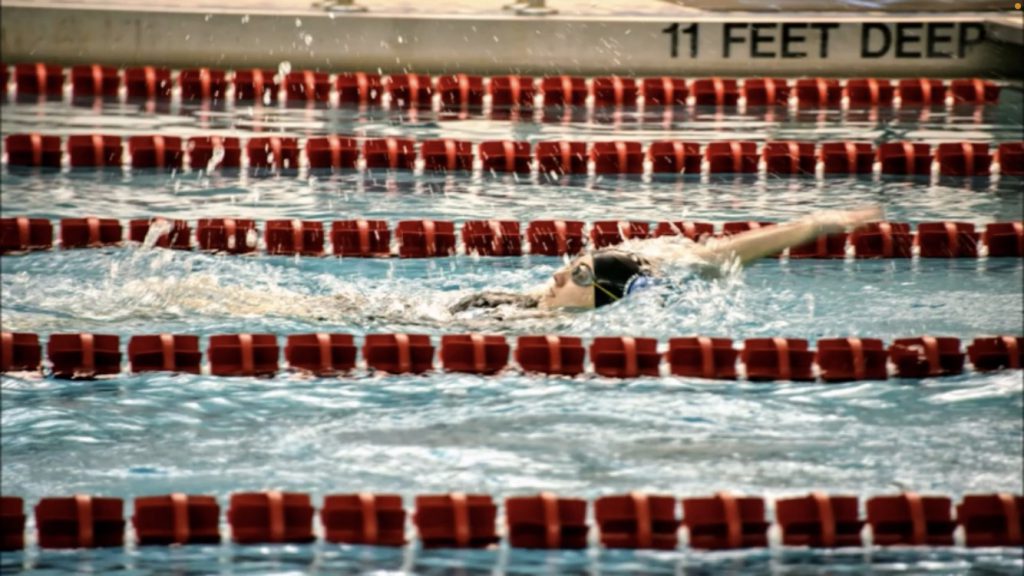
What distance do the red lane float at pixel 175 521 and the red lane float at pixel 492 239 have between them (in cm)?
299

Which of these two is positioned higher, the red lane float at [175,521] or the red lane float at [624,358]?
the red lane float at [624,358]

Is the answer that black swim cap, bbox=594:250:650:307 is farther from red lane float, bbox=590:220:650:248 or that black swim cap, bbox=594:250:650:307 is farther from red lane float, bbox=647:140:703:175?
red lane float, bbox=647:140:703:175

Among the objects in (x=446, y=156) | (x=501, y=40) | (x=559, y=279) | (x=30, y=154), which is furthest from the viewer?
(x=501, y=40)

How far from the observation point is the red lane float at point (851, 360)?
5961mm

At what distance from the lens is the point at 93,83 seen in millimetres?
9727

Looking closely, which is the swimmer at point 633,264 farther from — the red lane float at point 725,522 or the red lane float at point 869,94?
the red lane float at point 869,94

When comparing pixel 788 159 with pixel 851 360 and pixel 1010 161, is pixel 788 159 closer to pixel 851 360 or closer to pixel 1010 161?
pixel 1010 161

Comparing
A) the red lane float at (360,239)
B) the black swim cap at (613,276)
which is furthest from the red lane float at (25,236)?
the black swim cap at (613,276)

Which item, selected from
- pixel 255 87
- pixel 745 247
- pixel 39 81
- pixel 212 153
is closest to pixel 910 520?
pixel 745 247

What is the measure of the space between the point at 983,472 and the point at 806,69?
225 inches

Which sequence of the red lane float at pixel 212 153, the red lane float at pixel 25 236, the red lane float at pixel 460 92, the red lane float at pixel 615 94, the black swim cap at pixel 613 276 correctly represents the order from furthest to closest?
1. the red lane float at pixel 615 94
2. the red lane float at pixel 460 92
3. the red lane float at pixel 212 153
4. the red lane float at pixel 25 236
5. the black swim cap at pixel 613 276

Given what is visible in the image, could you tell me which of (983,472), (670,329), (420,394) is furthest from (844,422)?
(420,394)

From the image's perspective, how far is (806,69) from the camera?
1038cm

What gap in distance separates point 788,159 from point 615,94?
5.29 ft
